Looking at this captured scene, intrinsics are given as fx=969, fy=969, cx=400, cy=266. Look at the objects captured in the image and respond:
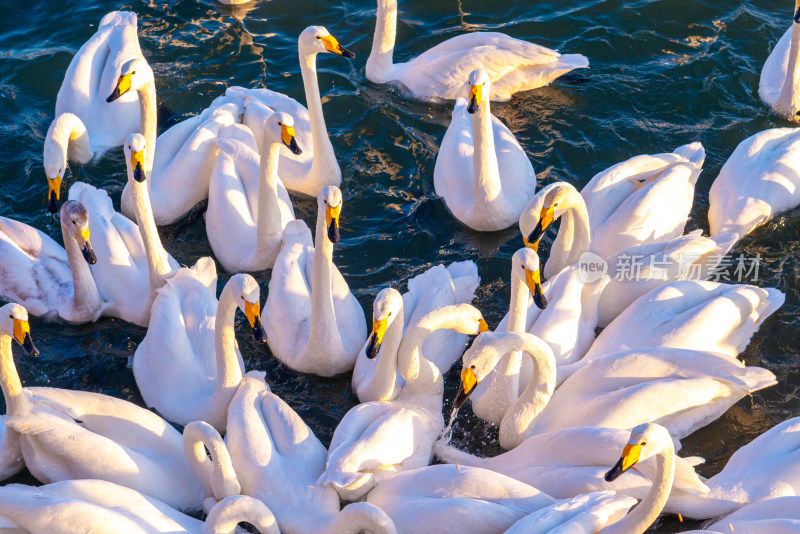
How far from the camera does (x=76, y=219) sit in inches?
341

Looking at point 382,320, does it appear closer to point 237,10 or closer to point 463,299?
point 463,299

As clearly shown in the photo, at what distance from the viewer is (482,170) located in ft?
31.7

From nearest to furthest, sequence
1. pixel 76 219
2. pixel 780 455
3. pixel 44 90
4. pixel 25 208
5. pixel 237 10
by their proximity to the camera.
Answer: pixel 780 455 → pixel 76 219 → pixel 25 208 → pixel 44 90 → pixel 237 10

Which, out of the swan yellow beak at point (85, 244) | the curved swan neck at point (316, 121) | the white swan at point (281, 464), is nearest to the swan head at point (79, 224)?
the swan yellow beak at point (85, 244)

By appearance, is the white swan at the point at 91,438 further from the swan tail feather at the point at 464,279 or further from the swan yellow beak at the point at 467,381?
the swan tail feather at the point at 464,279

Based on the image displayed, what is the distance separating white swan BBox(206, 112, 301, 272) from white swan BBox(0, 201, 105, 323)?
4.18 ft

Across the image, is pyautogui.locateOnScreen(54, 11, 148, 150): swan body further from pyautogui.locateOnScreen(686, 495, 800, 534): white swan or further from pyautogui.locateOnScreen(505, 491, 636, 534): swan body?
pyautogui.locateOnScreen(686, 495, 800, 534): white swan

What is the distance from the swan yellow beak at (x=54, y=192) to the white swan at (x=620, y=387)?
4.95m

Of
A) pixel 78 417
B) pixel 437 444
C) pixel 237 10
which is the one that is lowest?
pixel 437 444

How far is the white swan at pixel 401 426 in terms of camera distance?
7227 millimetres

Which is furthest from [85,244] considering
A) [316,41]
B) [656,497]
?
[656,497]

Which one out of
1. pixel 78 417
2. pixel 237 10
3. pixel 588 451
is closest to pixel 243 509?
pixel 78 417

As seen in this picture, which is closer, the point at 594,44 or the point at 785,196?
the point at 785,196

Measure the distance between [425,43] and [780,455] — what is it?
25.4 feet
